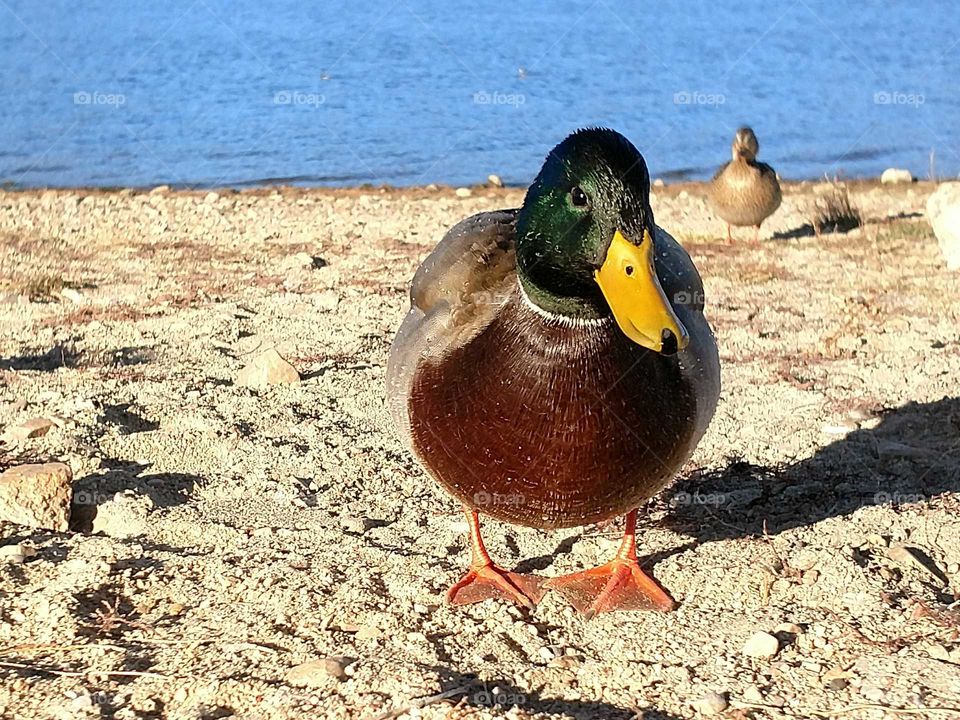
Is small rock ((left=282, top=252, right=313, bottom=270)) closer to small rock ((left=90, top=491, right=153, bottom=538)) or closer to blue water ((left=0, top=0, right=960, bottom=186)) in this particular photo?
small rock ((left=90, top=491, right=153, bottom=538))

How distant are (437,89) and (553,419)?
12810mm

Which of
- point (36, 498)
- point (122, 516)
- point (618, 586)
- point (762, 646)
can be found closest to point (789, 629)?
point (762, 646)

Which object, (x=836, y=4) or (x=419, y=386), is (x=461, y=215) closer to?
(x=419, y=386)

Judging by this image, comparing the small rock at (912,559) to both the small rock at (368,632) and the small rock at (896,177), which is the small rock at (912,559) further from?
the small rock at (896,177)

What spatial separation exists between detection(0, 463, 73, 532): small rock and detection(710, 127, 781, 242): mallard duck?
545 cm

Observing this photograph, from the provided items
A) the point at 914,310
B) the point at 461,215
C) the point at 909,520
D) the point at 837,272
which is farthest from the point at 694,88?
the point at 909,520

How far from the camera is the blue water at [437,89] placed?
12.4 m

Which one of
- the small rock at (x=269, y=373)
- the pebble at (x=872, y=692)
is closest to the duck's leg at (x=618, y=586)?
the pebble at (x=872, y=692)

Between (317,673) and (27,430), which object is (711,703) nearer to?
(317,673)

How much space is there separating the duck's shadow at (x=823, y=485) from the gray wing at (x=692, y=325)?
2.06 ft

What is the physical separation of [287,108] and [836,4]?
42.6 feet

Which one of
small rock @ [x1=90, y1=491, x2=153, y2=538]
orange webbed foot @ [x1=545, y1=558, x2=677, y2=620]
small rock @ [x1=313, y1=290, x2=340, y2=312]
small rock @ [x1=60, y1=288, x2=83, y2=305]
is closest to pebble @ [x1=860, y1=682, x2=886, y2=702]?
orange webbed foot @ [x1=545, y1=558, x2=677, y2=620]

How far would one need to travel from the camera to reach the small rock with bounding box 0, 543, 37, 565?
3271 mm

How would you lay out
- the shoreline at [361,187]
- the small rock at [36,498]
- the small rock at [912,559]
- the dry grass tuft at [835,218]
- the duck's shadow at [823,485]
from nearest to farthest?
the small rock at [912,559]
the small rock at [36,498]
the duck's shadow at [823,485]
the dry grass tuft at [835,218]
the shoreline at [361,187]
